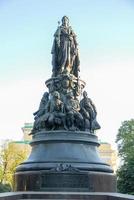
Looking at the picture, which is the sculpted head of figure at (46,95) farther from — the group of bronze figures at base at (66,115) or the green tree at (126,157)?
the green tree at (126,157)

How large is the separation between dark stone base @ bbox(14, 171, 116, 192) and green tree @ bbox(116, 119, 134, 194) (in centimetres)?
1612

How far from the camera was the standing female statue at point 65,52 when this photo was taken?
16.7 metres

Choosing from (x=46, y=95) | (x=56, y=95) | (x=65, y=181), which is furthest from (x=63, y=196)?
(x=46, y=95)

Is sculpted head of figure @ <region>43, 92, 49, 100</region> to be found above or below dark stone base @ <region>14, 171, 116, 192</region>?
above

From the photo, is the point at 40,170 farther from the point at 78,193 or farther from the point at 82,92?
the point at 82,92

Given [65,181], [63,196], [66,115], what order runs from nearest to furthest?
1. [63,196]
2. [65,181]
3. [66,115]

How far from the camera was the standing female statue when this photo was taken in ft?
54.8

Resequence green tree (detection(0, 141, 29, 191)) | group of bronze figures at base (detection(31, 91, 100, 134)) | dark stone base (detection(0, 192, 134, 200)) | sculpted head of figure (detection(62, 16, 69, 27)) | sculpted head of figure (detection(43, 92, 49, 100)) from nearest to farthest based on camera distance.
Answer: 1. dark stone base (detection(0, 192, 134, 200))
2. group of bronze figures at base (detection(31, 91, 100, 134))
3. sculpted head of figure (detection(43, 92, 49, 100))
4. sculpted head of figure (detection(62, 16, 69, 27))
5. green tree (detection(0, 141, 29, 191))

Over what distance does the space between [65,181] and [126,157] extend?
20.9 metres

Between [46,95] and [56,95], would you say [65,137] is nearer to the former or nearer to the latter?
[56,95]

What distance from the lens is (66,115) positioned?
15383mm

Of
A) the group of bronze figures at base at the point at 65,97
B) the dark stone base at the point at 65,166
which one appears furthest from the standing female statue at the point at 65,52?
the dark stone base at the point at 65,166

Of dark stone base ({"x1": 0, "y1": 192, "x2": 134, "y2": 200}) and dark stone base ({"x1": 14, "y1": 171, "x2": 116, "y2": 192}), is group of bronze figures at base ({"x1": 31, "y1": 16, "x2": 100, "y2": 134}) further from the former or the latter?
dark stone base ({"x1": 0, "y1": 192, "x2": 134, "y2": 200})

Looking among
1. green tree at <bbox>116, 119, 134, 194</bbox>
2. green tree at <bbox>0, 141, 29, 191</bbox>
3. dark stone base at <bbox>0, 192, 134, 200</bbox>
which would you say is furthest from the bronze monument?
green tree at <bbox>0, 141, 29, 191</bbox>
